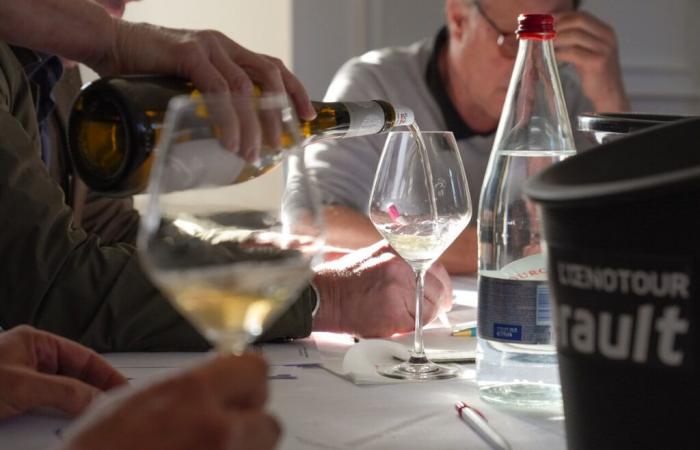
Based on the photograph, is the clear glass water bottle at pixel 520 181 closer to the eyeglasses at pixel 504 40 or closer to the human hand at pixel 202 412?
the human hand at pixel 202 412

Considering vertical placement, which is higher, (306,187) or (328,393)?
(306,187)

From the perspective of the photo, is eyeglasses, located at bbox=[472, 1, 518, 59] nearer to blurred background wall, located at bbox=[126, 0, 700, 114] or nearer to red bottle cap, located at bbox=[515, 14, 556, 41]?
blurred background wall, located at bbox=[126, 0, 700, 114]

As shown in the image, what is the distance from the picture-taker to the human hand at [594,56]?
225 centimetres

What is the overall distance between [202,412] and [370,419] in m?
0.41

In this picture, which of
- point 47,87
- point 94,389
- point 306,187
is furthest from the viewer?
point 47,87

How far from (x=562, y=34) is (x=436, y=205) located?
135 cm

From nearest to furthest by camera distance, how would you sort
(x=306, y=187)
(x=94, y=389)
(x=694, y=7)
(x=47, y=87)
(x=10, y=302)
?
(x=306, y=187)
(x=94, y=389)
(x=10, y=302)
(x=47, y=87)
(x=694, y=7)

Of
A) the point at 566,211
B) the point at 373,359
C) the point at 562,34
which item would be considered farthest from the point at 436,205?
the point at 562,34

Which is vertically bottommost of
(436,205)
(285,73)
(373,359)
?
(373,359)

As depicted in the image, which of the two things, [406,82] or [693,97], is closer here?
[406,82]

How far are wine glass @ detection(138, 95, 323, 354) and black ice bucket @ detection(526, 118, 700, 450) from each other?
14cm

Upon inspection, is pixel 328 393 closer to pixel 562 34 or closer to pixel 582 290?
pixel 582 290

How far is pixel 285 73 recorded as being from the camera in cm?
100

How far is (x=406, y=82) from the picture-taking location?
7.78ft
